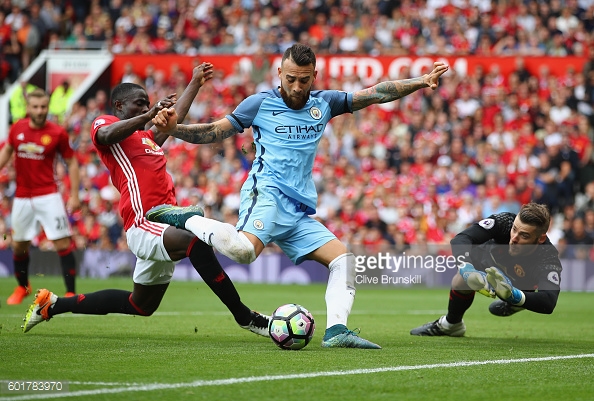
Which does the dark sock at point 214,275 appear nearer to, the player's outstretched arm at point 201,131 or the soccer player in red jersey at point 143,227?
the soccer player in red jersey at point 143,227

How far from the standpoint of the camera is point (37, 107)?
1119 centimetres

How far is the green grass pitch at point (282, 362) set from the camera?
191 inches

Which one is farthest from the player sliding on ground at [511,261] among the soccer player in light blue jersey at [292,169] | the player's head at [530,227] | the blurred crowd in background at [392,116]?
the blurred crowd in background at [392,116]

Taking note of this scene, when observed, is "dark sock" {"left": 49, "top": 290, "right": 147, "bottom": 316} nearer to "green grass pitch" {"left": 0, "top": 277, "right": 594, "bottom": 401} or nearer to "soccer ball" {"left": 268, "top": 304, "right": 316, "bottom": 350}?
"green grass pitch" {"left": 0, "top": 277, "right": 594, "bottom": 401}

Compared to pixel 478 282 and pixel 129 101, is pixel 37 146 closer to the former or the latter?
pixel 129 101

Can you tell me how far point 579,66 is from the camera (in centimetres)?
2028

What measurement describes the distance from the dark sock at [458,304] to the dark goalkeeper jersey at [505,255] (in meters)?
0.37

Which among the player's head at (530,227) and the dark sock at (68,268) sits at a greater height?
the player's head at (530,227)

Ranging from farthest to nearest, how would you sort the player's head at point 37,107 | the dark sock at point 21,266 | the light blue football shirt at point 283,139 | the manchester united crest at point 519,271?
the dark sock at point 21,266 < the player's head at point 37,107 < the manchester united crest at point 519,271 < the light blue football shirt at point 283,139

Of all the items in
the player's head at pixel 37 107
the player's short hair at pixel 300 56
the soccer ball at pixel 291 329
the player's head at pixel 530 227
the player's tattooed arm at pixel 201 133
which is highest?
the player's head at pixel 37 107

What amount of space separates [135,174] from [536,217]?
125 inches

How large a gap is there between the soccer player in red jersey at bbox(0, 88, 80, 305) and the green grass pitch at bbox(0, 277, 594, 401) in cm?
92

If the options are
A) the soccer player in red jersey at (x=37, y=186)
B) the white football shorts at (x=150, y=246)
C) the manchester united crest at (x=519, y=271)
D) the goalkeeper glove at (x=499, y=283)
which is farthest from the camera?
the soccer player in red jersey at (x=37, y=186)

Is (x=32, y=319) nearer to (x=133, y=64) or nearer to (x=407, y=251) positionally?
(x=407, y=251)
